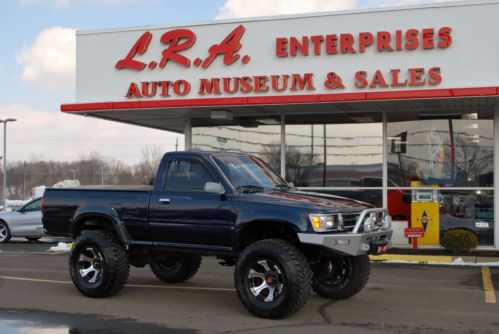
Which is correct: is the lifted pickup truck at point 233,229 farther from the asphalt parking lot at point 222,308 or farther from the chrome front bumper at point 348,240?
the asphalt parking lot at point 222,308

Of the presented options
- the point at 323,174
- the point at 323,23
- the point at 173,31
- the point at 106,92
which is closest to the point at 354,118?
the point at 323,174

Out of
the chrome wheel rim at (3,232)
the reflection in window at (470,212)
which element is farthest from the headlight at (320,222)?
the chrome wheel rim at (3,232)

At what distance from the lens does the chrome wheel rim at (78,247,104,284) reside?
8719 millimetres

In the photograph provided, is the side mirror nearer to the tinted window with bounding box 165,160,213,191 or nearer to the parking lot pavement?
the tinted window with bounding box 165,160,213,191

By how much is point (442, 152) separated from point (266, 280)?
9.02 meters

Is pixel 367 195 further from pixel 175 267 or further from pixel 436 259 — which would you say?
pixel 175 267

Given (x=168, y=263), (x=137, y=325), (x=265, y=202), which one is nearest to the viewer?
(x=137, y=325)

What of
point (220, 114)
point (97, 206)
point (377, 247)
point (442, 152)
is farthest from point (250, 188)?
point (442, 152)

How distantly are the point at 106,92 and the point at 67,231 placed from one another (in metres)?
7.24

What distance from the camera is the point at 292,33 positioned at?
47.0ft

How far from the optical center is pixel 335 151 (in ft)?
50.9

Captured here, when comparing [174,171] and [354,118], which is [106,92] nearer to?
[354,118]

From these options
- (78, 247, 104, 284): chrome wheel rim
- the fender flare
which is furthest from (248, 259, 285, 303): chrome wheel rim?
(78, 247, 104, 284): chrome wheel rim

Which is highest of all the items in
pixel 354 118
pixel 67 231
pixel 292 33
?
pixel 292 33
